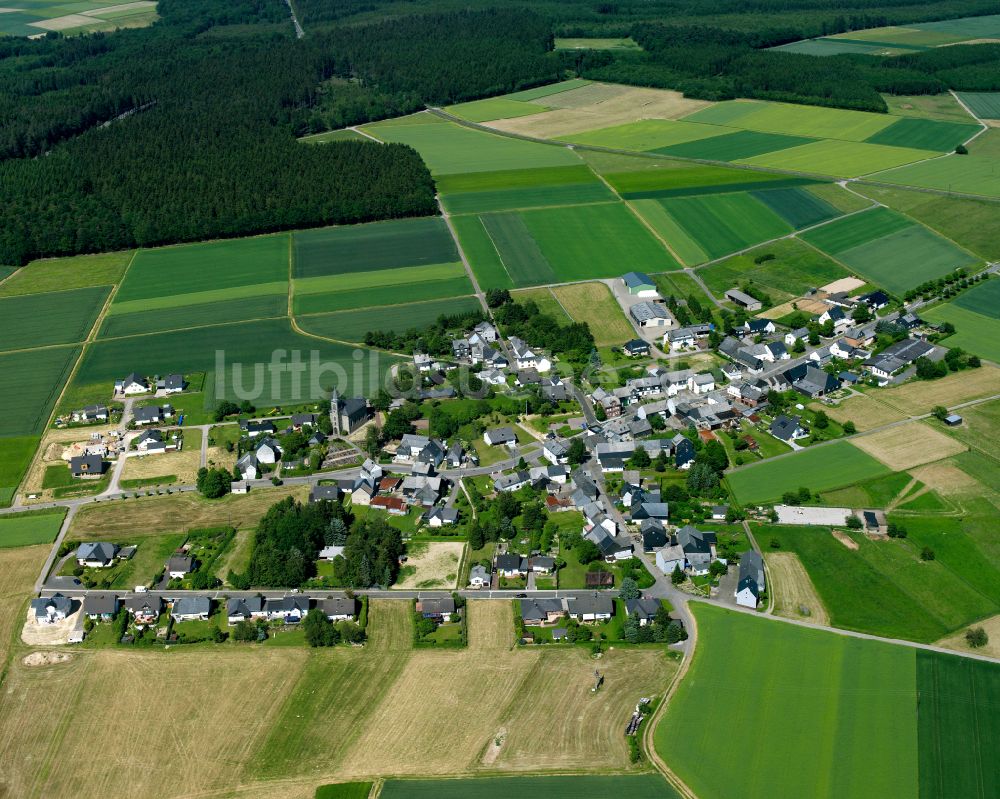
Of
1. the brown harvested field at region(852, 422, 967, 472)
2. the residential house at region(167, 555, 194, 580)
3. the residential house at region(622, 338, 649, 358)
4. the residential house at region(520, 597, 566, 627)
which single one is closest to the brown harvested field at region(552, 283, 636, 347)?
the residential house at region(622, 338, 649, 358)

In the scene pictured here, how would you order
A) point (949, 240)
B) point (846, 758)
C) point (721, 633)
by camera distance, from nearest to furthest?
point (846, 758) → point (721, 633) → point (949, 240)

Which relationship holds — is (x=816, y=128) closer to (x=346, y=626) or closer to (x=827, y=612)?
(x=827, y=612)

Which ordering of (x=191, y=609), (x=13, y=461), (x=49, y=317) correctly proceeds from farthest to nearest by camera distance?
(x=49, y=317) → (x=13, y=461) → (x=191, y=609)

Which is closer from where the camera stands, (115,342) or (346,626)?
(346,626)

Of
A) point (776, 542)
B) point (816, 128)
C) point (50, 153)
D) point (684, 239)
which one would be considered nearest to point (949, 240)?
point (684, 239)

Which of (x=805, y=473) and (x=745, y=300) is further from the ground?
(x=745, y=300)

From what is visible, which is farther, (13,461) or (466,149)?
(466,149)

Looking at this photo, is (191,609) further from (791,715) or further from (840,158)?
(840,158)

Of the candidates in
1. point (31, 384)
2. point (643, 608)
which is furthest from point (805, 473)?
point (31, 384)
